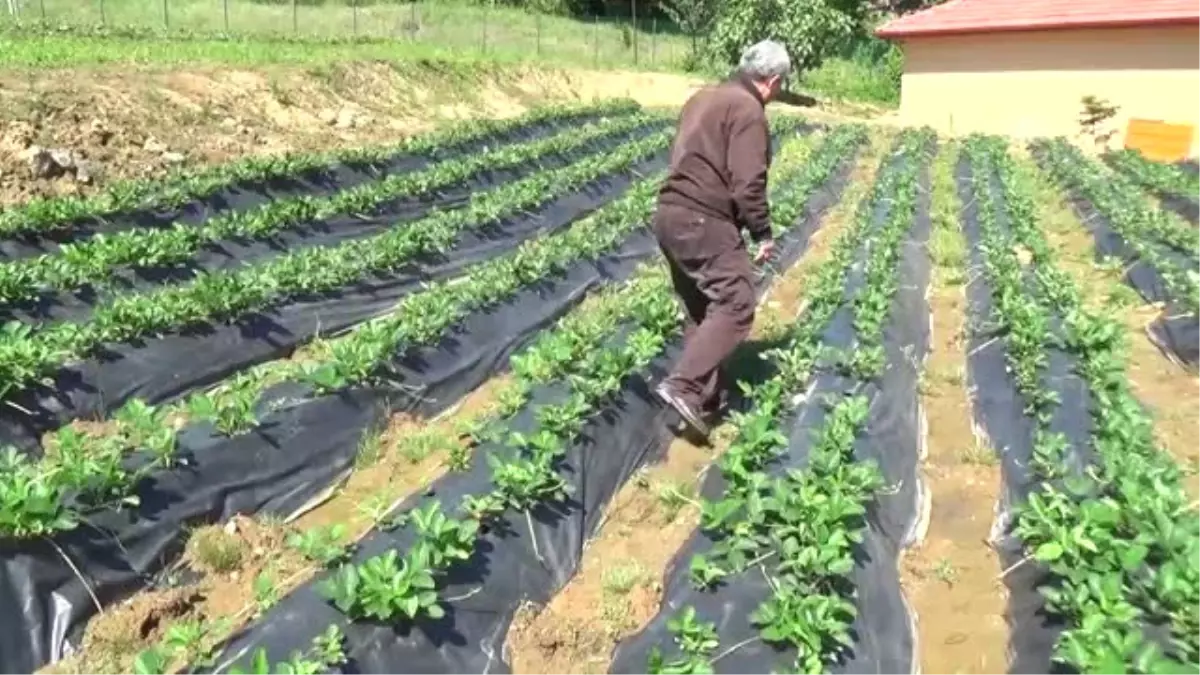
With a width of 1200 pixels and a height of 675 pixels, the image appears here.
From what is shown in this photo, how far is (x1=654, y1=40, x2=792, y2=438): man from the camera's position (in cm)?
510

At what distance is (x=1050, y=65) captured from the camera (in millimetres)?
21641

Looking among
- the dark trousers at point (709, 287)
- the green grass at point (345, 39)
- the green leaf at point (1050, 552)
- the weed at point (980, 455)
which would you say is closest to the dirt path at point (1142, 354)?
the weed at point (980, 455)

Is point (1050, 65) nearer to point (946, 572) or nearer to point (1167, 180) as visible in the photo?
point (1167, 180)

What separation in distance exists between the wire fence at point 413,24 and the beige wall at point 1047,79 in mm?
8175

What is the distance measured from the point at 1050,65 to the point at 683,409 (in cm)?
1954

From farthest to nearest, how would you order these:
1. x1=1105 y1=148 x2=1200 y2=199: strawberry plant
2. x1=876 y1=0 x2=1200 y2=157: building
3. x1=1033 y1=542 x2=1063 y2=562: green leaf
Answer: x1=876 y1=0 x2=1200 y2=157: building → x1=1105 y1=148 x2=1200 y2=199: strawberry plant → x1=1033 y1=542 x2=1063 y2=562: green leaf

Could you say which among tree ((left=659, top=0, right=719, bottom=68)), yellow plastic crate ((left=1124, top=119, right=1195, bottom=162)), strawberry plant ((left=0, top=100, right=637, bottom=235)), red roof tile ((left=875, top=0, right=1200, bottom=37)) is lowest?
yellow plastic crate ((left=1124, top=119, right=1195, bottom=162))

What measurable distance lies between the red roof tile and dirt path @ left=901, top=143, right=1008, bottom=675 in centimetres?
1593

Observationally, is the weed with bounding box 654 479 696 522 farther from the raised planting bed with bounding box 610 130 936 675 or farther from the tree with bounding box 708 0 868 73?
the tree with bounding box 708 0 868 73

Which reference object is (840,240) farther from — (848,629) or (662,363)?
(848,629)

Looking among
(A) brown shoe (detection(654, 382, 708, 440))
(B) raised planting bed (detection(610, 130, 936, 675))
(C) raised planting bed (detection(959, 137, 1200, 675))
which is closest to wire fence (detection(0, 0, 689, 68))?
(C) raised planting bed (detection(959, 137, 1200, 675))

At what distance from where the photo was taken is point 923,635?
150 inches

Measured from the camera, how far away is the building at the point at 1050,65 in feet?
65.4

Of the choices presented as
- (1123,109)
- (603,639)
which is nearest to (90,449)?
(603,639)
